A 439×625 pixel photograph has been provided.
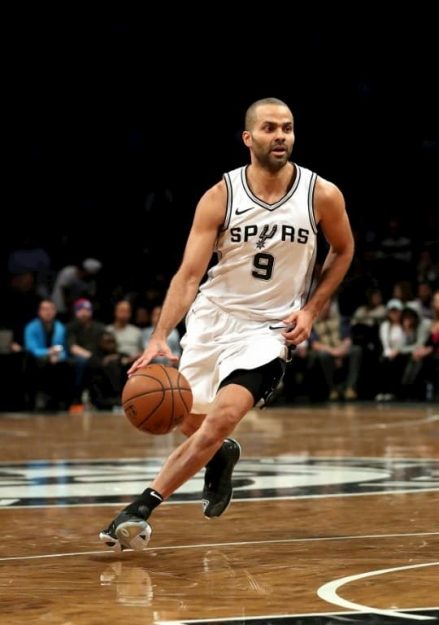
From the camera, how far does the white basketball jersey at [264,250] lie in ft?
19.9

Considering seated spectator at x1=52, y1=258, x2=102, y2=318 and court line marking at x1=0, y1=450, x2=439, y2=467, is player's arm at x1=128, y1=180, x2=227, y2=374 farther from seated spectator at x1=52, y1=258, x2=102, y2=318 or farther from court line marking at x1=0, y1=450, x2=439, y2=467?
seated spectator at x1=52, y1=258, x2=102, y2=318

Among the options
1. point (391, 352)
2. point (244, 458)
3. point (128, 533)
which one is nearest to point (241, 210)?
point (128, 533)

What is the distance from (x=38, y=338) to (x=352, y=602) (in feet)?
44.7

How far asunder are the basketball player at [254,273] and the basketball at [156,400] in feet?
0.45

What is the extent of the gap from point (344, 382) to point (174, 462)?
13.4m

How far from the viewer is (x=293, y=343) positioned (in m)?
6.05

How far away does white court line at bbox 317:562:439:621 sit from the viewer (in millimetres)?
4078

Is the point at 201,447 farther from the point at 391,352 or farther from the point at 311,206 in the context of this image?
the point at 391,352

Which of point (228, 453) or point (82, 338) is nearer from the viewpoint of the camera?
point (228, 453)

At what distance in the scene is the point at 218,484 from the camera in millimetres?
6188

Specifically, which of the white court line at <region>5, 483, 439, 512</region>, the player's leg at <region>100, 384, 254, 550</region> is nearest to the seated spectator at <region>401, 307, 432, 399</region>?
the white court line at <region>5, 483, 439, 512</region>

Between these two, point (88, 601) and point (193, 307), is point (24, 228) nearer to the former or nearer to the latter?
point (193, 307)

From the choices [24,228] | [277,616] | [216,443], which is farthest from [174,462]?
[24,228]

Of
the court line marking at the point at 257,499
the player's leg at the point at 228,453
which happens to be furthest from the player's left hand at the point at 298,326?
the court line marking at the point at 257,499
